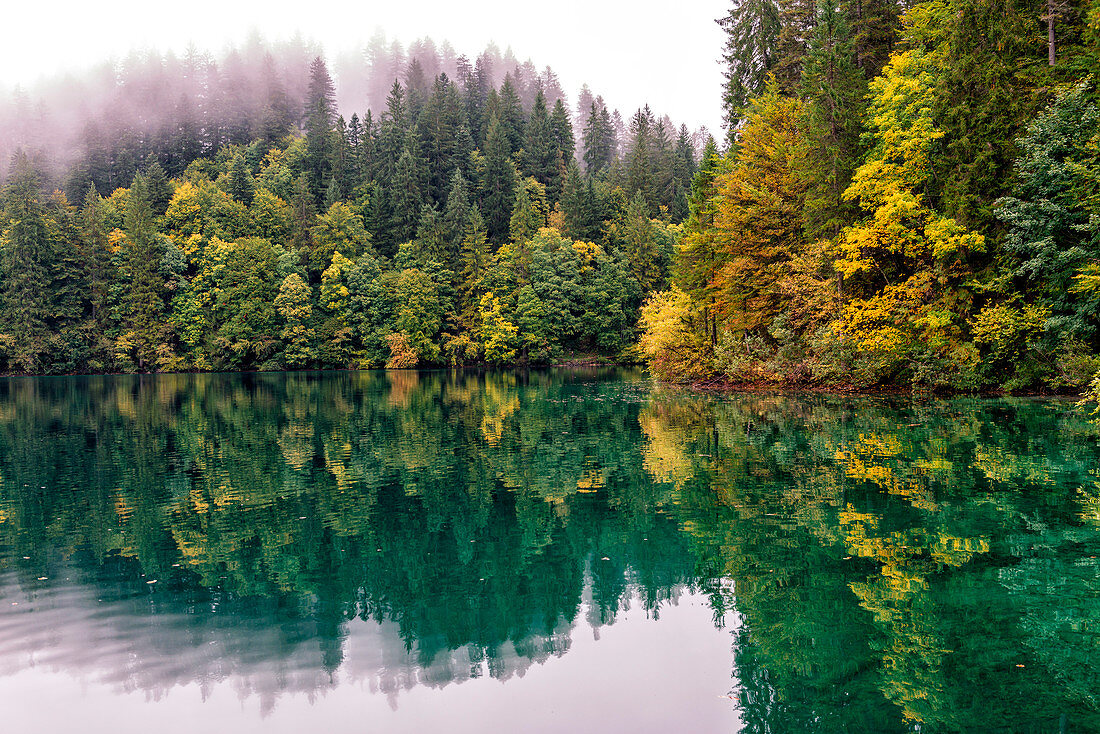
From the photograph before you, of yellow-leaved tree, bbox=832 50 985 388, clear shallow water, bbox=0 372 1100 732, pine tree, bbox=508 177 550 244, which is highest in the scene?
pine tree, bbox=508 177 550 244

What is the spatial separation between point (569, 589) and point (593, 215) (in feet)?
261

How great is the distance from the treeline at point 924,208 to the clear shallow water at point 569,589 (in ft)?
32.6

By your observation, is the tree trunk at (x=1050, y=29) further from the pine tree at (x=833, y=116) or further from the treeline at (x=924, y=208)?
the pine tree at (x=833, y=116)

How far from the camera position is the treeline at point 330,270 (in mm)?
78312

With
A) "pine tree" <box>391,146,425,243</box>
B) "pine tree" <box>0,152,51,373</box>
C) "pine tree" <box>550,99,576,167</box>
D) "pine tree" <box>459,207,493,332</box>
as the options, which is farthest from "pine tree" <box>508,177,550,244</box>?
"pine tree" <box>0,152,51,373</box>

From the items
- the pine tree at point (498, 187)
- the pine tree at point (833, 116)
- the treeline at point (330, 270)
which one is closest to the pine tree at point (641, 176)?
the treeline at point (330, 270)

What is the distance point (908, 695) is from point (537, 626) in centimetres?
406

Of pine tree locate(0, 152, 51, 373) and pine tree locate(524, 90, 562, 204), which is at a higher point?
pine tree locate(524, 90, 562, 204)

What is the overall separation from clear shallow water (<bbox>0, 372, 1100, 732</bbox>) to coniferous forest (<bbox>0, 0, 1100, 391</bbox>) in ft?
39.0

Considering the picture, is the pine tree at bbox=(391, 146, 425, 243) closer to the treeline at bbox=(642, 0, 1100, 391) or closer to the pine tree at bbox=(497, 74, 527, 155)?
the pine tree at bbox=(497, 74, 527, 155)

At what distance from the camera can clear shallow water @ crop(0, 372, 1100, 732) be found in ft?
21.8

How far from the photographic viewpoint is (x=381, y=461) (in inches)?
764

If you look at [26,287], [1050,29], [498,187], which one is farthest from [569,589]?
[498,187]

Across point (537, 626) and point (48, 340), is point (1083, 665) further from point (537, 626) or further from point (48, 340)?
point (48, 340)
